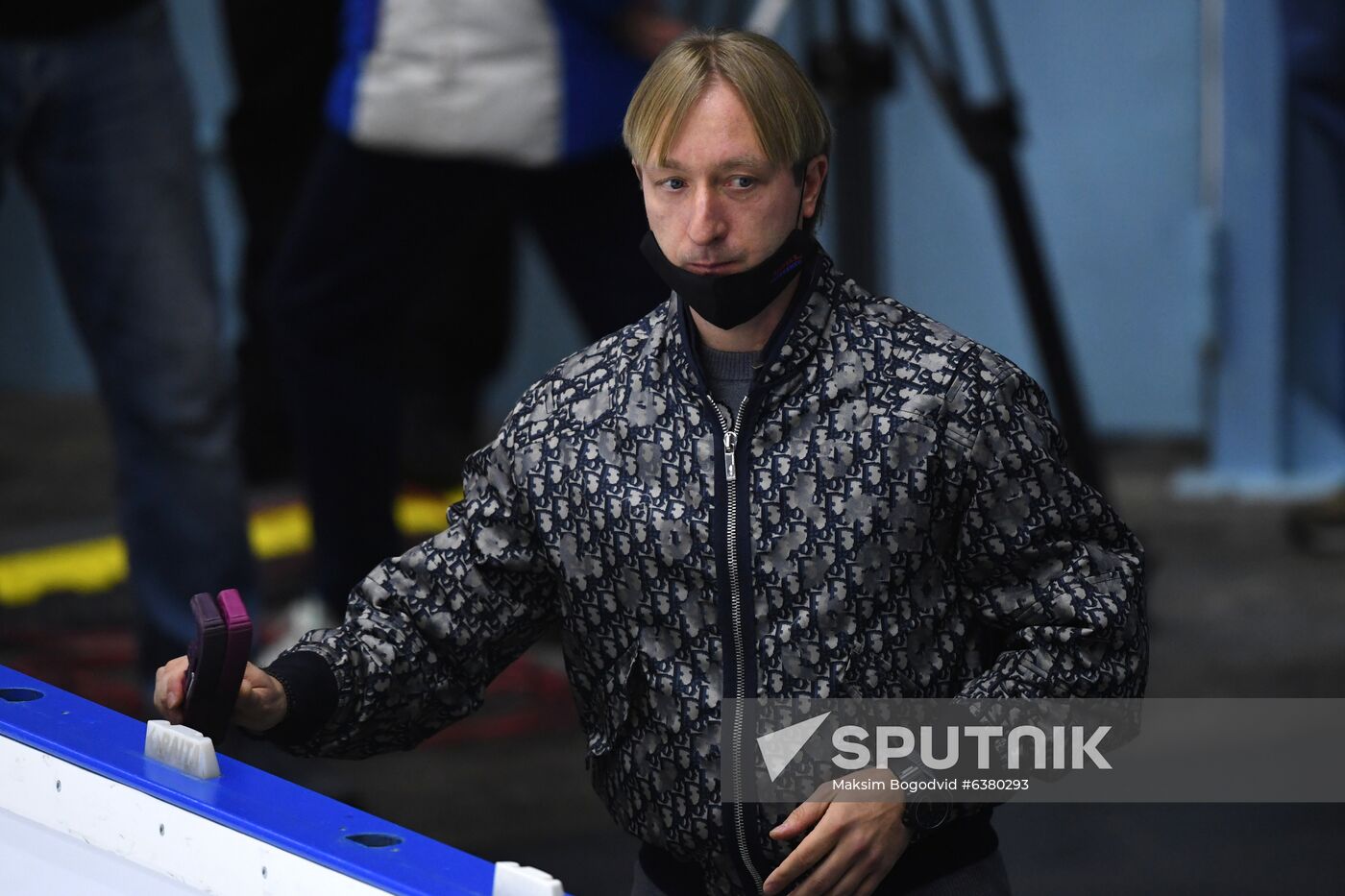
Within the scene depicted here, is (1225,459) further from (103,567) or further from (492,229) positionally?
(103,567)

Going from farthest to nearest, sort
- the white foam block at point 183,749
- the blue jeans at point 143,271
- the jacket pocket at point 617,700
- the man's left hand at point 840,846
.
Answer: the blue jeans at point 143,271
the jacket pocket at point 617,700
the man's left hand at point 840,846
the white foam block at point 183,749

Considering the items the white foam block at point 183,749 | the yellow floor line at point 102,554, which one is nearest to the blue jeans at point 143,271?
the yellow floor line at point 102,554

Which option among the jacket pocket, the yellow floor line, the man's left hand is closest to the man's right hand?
the jacket pocket

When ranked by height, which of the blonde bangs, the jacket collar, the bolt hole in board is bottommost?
the bolt hole in board

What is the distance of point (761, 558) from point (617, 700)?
170mm

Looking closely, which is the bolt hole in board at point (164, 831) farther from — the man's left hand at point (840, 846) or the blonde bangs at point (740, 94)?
the blonde bangs at point (740, 94)

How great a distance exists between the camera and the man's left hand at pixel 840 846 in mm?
1330

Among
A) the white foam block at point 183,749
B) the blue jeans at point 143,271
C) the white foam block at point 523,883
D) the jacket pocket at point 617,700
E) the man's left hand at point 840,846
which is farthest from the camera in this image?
the blue jeans at point 143,271

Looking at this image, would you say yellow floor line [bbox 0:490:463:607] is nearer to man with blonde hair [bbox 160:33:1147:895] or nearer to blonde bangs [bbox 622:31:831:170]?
man with blonde hair [bbox 160:33:1147:895]

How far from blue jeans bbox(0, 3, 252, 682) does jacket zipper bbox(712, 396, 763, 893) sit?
1.27 metres

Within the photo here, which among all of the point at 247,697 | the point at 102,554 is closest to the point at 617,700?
the point at 247,697

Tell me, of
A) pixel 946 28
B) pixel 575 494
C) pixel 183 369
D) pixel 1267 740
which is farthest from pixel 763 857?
pixel 946 28

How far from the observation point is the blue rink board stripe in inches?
41.7

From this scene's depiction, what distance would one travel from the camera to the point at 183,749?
3.96 ft
